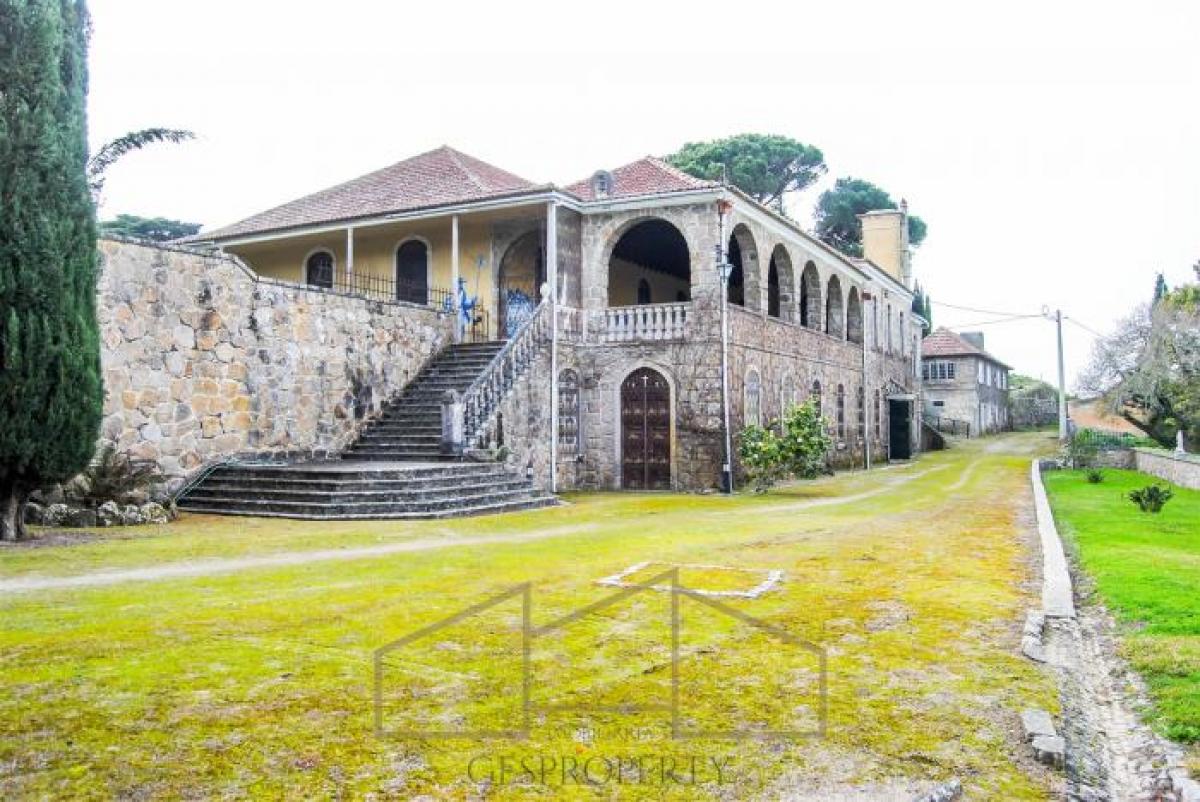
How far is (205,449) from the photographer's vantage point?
13.6 m

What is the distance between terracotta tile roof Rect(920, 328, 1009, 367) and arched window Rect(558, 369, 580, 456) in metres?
35.7

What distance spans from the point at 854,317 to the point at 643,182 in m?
13.2

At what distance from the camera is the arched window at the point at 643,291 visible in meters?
26.5

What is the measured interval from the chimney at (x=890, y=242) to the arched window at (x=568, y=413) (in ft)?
74.2

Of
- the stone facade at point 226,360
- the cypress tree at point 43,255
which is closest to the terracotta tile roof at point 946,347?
the stone facade at point 226,360

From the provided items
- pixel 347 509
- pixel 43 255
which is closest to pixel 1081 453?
pixel 347 509

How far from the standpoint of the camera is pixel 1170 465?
2230 centimetres

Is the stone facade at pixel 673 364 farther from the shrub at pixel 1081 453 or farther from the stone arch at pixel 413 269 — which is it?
the shrub at pixel 1081 453

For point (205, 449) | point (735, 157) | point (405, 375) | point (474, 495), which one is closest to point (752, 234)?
point (405, 375)

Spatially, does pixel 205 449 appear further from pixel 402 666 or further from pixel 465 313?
pixel 402 666

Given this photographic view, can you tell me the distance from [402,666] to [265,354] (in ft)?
37.2

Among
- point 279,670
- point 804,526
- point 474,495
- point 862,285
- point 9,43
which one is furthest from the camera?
point 862,285

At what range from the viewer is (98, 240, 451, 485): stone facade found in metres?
12.5
